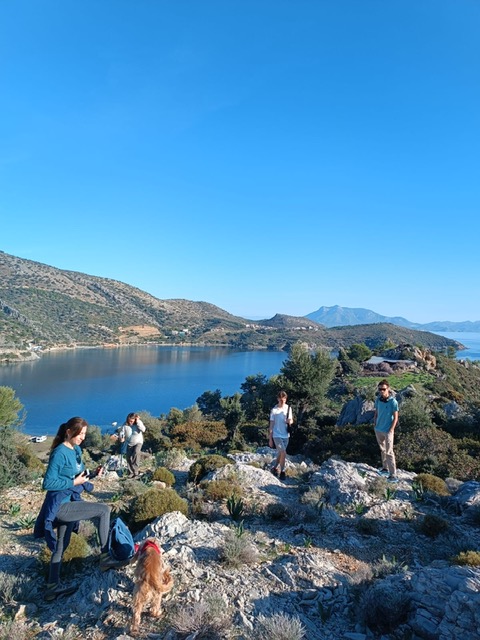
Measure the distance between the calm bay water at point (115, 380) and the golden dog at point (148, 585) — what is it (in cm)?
4812

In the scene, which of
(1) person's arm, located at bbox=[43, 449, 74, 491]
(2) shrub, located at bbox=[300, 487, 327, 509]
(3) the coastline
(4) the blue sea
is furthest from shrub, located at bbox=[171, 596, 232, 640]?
(3) the coastline

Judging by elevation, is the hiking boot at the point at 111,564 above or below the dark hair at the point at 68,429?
below

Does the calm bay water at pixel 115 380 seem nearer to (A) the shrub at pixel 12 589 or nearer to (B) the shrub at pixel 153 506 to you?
(B) the shrub at pixel 153 506

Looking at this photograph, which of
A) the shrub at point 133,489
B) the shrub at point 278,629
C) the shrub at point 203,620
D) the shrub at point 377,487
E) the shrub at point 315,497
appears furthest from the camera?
the shrub at point 133,489

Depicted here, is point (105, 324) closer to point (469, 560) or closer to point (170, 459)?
point (170, 459)

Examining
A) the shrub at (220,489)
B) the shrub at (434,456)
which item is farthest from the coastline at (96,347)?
the shrub at (220,489)

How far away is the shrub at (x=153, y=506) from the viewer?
5.91 meters

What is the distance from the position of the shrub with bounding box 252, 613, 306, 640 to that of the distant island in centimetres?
10190

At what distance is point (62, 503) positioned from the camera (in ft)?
13.6

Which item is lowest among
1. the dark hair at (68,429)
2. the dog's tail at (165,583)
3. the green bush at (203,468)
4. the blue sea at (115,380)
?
the blue sea at (115,380)

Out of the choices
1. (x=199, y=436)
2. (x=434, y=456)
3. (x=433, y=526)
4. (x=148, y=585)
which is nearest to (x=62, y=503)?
(x=148, y=585)

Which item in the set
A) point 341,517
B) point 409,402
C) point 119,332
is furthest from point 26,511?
point 119,332

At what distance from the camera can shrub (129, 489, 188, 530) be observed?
19.4 ft

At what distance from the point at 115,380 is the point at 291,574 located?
267 ft
